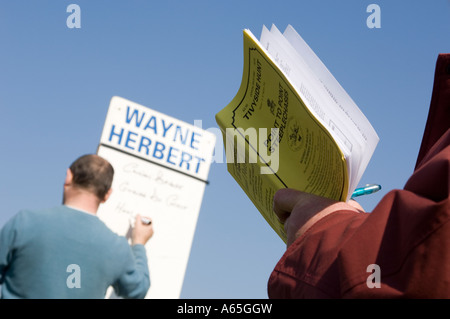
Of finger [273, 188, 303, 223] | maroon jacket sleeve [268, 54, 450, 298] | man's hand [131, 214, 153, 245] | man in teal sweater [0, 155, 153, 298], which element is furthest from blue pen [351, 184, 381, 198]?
man's hand [131, 214, 153, 245]

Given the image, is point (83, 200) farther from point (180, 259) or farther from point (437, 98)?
point (437, 98)

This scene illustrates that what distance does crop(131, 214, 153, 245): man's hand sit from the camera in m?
1.69

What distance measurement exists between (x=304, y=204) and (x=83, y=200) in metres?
0.79

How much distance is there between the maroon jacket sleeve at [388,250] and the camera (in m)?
0.53

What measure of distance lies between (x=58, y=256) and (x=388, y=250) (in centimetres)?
96

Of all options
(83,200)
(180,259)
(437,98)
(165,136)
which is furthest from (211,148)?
(437,98)

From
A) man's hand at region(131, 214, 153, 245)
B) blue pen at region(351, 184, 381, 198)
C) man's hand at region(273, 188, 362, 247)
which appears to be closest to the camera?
man's hand at region(273, 188, 362, 247)

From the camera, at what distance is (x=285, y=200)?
2.77 ft

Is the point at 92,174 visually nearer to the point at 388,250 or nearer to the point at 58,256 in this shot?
the point at 58,256

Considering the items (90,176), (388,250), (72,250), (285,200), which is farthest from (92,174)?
(388,250)

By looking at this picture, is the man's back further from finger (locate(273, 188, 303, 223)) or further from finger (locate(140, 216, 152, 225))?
finger (locate(273, 188, 303, 223))

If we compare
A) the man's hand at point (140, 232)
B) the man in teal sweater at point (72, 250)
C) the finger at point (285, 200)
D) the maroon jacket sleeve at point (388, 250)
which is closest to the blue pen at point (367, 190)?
the finger at point (285, 200)

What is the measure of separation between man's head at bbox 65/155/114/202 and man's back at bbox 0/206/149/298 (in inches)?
2.8

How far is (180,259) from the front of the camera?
1.87 meters
